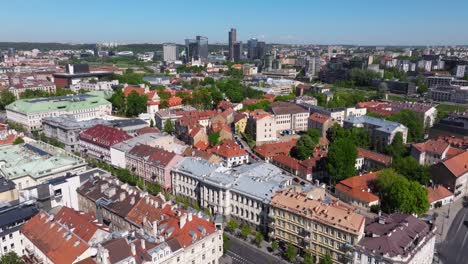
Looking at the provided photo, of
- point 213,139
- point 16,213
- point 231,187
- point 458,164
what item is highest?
point 16,213

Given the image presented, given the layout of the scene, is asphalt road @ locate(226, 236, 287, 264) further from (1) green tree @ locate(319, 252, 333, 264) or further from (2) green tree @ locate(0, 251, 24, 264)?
(2) green tree @ locate(0, 251, 24, 264)

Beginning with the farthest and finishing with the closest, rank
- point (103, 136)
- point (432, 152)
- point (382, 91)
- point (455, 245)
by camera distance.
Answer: point (382, 91)
point (103, 136)
point (432, 152)
point (455, 245)

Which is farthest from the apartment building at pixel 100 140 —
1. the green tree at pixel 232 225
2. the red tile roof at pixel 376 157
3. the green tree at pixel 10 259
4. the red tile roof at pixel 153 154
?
the red tile roof at pixel 376 157

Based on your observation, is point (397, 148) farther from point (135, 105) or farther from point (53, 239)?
point (135, 105)

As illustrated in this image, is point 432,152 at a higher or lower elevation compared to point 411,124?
lower

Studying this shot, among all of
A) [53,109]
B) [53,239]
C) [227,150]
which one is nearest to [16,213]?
[53,239]

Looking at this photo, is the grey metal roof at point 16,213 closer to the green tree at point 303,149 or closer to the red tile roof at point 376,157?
the green tree at point 303,149
